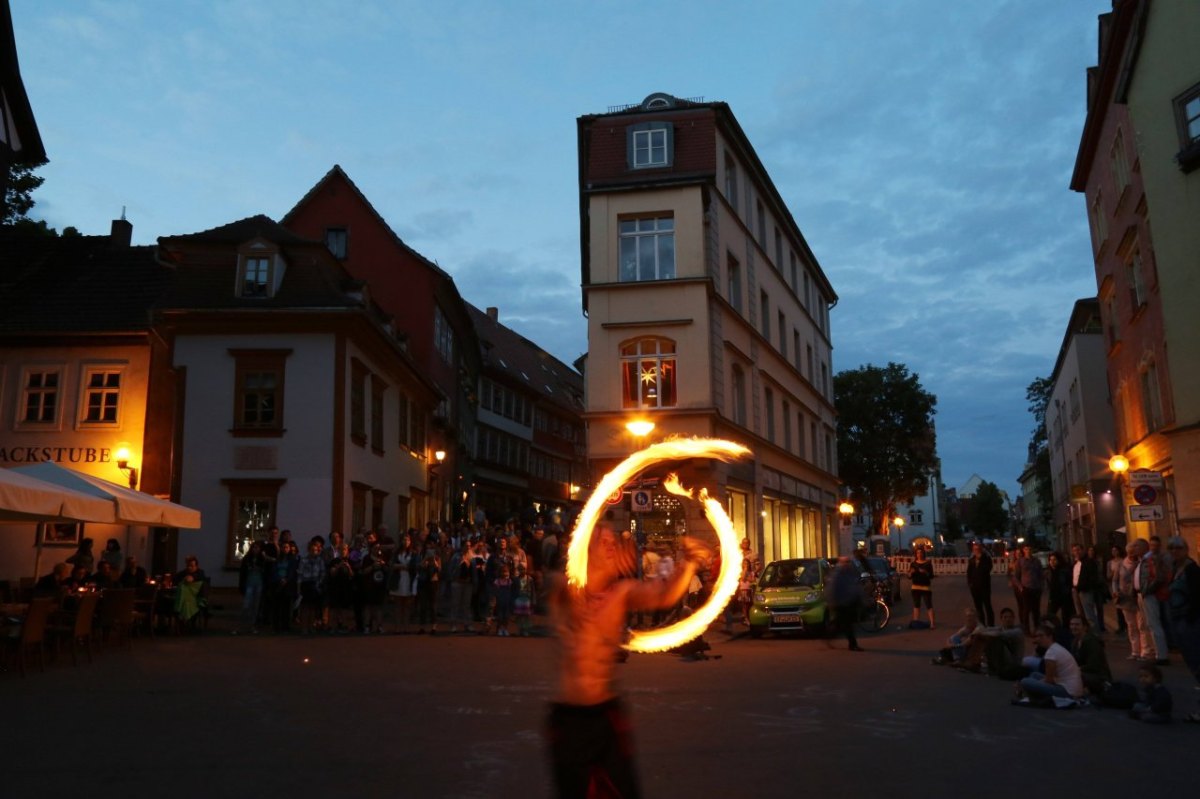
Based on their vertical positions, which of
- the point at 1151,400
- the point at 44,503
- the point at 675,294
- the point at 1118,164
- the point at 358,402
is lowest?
the point at 44,503

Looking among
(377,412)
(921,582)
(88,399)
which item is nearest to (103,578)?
(88,399)

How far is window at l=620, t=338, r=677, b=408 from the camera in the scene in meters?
29.3

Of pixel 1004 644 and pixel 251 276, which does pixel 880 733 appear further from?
pixel 251 276

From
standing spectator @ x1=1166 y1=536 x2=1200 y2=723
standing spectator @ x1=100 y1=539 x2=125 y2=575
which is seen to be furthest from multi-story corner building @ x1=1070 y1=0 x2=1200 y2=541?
standing spectator @ x1=100 y1=539 x2=125 y2=575

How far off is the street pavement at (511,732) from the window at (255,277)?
1284 centimetres

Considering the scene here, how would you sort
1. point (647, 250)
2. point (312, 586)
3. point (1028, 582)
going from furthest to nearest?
point (647, 250) < point (312, 586) < point (1028, 582)

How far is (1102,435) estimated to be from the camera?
143 feet

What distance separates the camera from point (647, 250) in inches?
1198

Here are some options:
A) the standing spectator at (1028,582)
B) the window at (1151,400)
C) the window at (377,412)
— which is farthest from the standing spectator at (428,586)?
the window at (1151,400)

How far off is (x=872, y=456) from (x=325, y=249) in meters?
49.2

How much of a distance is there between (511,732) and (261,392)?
1848 centimetres

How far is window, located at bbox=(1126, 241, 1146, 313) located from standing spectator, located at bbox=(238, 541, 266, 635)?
74.8 feet

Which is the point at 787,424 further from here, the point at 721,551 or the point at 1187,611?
the point at 721,551

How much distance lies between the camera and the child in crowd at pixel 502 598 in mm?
20078
